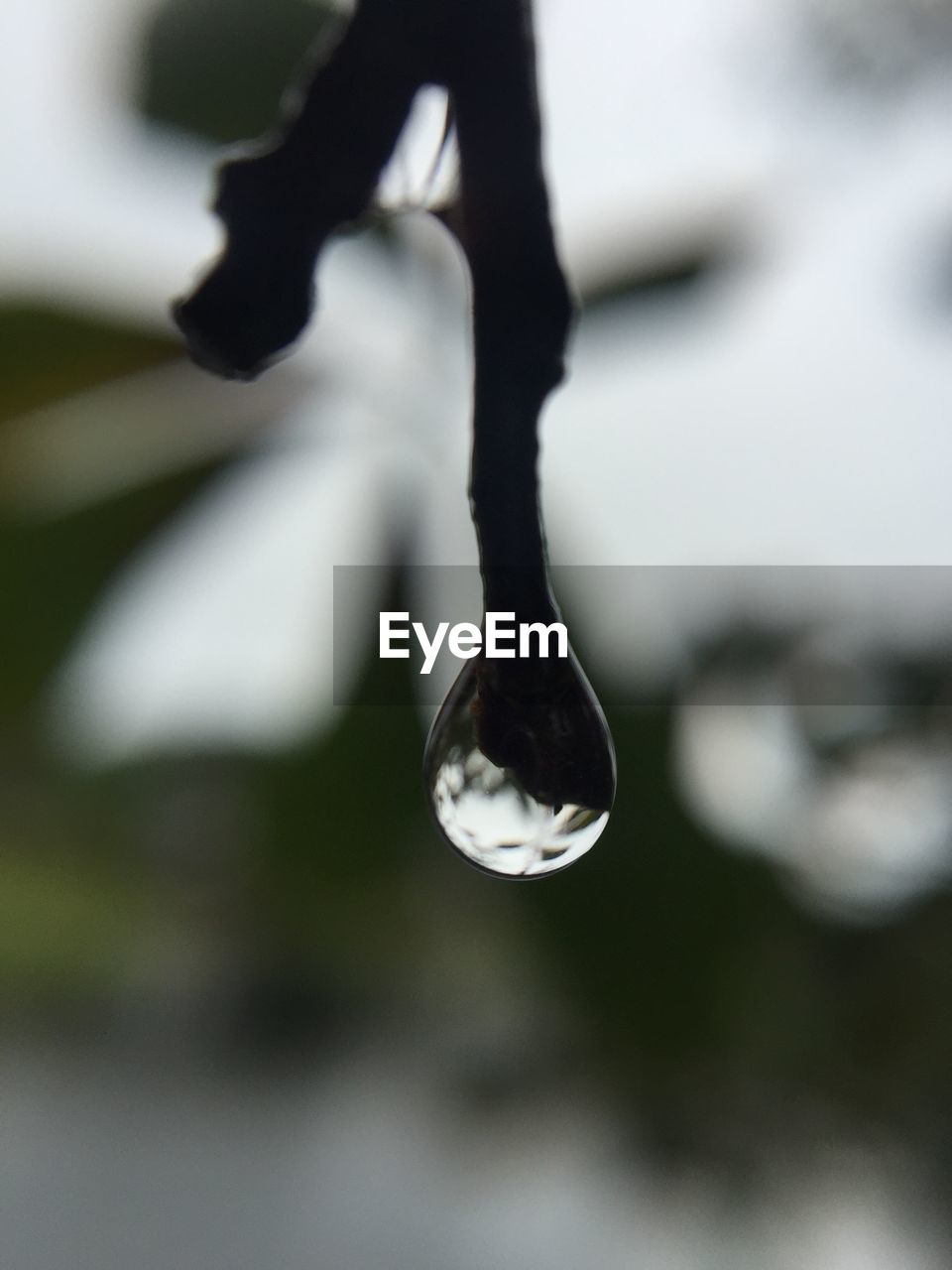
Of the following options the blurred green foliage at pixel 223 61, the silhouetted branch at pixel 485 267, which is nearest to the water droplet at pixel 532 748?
the silhouetted branch at pixel 485 267

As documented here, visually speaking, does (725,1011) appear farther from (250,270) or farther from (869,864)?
(250,270)

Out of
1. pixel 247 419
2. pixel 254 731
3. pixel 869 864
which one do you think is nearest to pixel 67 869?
pixel 254 731

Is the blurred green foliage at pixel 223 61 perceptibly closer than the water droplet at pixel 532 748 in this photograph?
No

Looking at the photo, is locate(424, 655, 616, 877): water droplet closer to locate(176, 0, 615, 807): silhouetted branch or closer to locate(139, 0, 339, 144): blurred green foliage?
locate(176, 0, 615, 807): silhouetted branch

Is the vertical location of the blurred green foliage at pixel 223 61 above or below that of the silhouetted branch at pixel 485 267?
above

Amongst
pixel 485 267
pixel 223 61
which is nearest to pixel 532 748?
Answer: pixel 485 267

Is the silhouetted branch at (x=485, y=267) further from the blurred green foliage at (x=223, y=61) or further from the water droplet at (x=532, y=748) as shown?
the blurred green foliage at (x=223, y=61)

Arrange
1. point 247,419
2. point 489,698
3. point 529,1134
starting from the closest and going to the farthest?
point 489,698 < point 247,419 < point 529,1134

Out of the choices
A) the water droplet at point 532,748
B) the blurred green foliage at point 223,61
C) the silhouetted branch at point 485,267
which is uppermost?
the blurred green foliage at point 223,61
